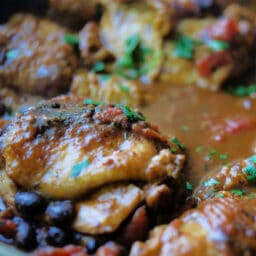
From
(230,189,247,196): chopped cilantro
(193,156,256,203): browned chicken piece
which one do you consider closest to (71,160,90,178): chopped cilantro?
(193,156,256,203): browned chicken piece

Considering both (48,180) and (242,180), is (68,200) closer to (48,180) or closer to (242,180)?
(48,180)

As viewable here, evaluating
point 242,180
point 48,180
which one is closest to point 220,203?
point 242,180

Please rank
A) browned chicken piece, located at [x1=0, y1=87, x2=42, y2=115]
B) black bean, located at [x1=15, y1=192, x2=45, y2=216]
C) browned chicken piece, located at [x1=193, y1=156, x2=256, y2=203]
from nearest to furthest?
1. black bean, located at [x1=15, y1=192, x2=45, y2=216]
2. browned chicken piece, located at [x1=193, y1=156, x2=256, y2=203]
3. browned chicken piece, located at [x1=0, y1=87, x2=42, y2=115]

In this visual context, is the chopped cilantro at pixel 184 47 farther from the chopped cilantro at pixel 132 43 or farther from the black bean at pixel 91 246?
the black bean at pixel 91 246

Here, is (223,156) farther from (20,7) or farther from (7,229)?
(20,7)

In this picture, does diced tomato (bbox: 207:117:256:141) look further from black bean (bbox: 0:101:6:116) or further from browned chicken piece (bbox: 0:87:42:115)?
black bean (bbox: 0:101:6:116)
